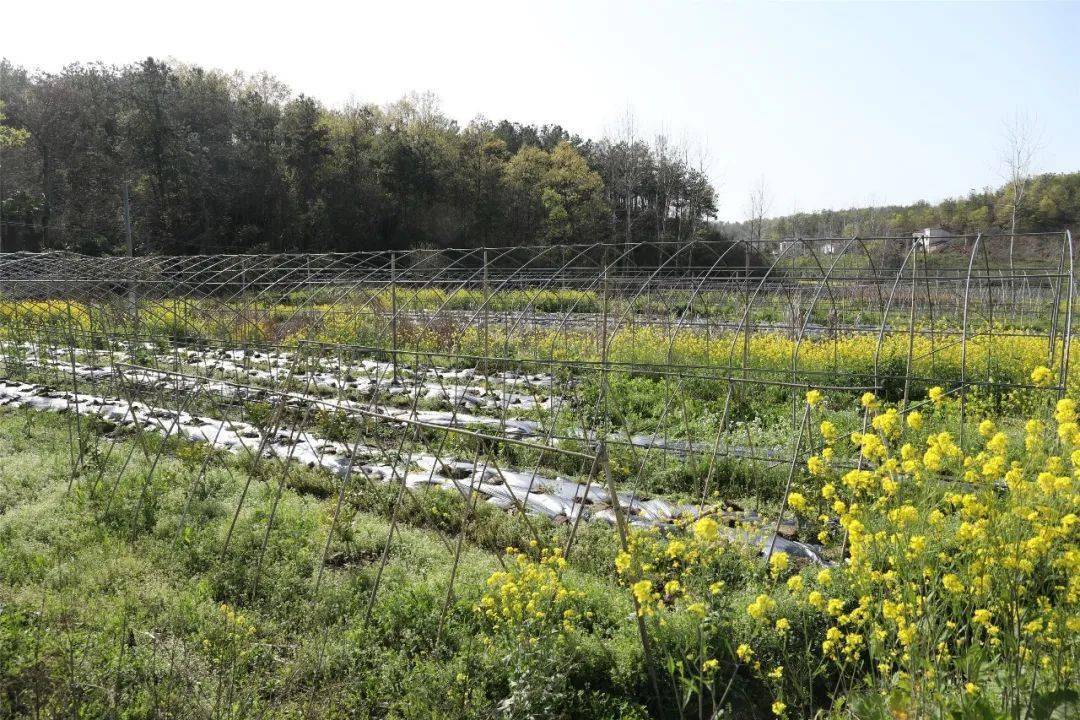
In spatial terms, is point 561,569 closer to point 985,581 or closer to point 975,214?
point 985,581

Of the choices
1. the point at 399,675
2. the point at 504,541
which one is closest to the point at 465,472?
the point at 504,541

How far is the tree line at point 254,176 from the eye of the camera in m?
31.6

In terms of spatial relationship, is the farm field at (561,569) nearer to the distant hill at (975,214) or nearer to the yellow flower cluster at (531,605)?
the yellow flower cluster at (531,605)

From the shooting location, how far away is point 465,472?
7055 mm

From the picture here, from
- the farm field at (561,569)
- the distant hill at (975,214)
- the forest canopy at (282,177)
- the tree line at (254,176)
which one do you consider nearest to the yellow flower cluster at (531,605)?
the farm field at (561,569)

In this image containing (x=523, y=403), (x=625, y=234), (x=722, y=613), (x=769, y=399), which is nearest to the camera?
(x=722, y=613)

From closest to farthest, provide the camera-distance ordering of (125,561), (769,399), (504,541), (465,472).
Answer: (125,561) → (504,541) → (465,472) → (769,399)

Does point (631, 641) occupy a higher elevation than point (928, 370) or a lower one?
lower

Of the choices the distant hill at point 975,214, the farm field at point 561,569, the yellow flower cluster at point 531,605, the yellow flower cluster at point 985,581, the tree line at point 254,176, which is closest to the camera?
the yellow flower cluster at point 985,581

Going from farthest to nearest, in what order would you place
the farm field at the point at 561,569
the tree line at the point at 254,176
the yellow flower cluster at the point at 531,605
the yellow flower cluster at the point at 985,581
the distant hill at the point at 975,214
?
the distant hill at the point at 975,214 < the tree line at the point at 254,176 < the yellow flower cluster at the point at 531,605 < the farm field at the point at 561,569 < the yellow flower cluster at the point at 985,581

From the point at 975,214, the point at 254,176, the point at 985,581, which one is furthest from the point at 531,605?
the point at 975,214

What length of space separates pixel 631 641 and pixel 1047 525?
1890mm

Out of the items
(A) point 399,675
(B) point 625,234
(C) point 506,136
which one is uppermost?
(C) point 506,136

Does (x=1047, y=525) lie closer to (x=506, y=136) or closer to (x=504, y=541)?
(x=504, y=541)
